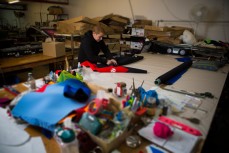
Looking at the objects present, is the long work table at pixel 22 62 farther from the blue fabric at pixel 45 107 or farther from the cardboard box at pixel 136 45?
the blue fabric at pixel 45 107

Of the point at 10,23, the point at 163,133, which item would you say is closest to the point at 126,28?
the point at 163,133

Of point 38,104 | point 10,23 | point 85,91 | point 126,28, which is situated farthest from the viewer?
point 10,23

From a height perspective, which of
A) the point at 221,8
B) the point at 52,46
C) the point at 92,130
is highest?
the point at 221,8

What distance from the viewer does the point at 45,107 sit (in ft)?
3.24

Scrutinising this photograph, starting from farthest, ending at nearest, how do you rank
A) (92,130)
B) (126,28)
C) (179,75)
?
(126,28) → (179,75) → (92,130)

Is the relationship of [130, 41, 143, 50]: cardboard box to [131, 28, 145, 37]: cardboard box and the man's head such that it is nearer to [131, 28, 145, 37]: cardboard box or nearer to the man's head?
[131, 28, 145, 37]: cardboard box

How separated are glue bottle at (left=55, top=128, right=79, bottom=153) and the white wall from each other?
3.76 m

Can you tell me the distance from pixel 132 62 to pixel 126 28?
183 cm

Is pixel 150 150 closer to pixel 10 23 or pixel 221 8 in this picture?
pixel 221 8

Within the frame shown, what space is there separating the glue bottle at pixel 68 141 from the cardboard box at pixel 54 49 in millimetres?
2478

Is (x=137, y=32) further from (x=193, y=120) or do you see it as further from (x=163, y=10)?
(x=193, y=120)

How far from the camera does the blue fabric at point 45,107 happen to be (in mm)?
922

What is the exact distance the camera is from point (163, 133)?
0.89 meters

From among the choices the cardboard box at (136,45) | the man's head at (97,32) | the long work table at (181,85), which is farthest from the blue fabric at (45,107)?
the cardboard box at (136,45)
